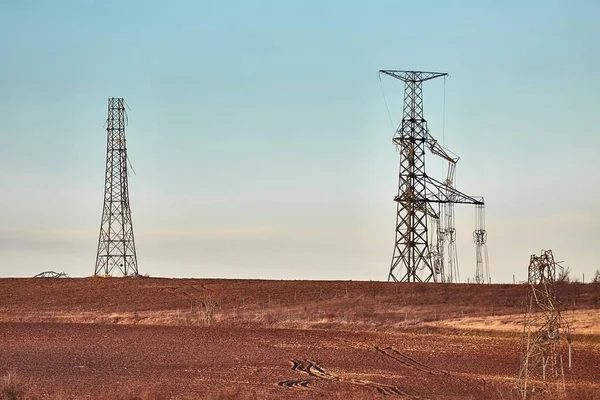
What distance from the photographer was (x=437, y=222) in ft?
219

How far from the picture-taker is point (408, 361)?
38.8 meters

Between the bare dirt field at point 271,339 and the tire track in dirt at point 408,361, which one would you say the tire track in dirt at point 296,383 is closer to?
the bare dirt field at point 271,339

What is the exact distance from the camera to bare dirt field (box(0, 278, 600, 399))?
30541mm

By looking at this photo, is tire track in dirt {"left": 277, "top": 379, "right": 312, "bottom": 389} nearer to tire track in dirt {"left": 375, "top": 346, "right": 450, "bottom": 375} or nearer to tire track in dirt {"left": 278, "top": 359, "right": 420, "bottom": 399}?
tire track in dirt {"left": 278, "top": 359, "right": 420, "bottom": 399}

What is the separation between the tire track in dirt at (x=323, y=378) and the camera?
29667 millimetres

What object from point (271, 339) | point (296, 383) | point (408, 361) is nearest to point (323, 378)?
point (296, 383)

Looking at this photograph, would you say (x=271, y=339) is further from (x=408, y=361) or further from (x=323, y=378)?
(x=323, y=378)

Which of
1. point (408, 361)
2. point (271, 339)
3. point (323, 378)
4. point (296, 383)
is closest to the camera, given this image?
point (296, 383)

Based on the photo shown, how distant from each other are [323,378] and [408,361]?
22.1ft

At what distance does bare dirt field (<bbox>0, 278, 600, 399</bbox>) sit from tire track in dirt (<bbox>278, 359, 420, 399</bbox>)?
0.22 feet

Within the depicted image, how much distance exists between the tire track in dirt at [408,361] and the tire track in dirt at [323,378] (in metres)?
3.28

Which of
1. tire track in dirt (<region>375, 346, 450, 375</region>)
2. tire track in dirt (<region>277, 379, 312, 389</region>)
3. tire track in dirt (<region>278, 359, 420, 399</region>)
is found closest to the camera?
tire track in dirt (<region>278, 359, 420, 399</region>)

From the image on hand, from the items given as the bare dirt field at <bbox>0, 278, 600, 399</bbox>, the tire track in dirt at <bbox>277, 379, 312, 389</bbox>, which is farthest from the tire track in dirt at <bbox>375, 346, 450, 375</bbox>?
the tire track in dirt at <bbox>277, 379, 312, 389</bbox>

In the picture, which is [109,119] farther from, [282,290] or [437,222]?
[437,222]
